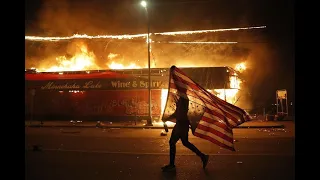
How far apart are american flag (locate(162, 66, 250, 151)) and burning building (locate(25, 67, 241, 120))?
16984mm

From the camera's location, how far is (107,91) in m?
25.4

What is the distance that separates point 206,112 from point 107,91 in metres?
18.8

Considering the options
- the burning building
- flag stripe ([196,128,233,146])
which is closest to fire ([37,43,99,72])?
the burning building

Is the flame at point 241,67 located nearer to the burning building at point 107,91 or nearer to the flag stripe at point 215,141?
the burning building at point 107,91

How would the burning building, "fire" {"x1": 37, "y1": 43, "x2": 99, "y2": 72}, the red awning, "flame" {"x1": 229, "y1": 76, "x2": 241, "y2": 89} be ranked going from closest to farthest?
the burning building → "flame" {"x1": 229, "y1": 76, "x2": 241, "y2": 89} → the red awning → "fire" {"x1": 37, "y1": 43, "x2": 99, "y2": 72}

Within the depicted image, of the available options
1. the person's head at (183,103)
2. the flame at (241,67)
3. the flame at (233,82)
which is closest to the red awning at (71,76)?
the flame at (233,82)

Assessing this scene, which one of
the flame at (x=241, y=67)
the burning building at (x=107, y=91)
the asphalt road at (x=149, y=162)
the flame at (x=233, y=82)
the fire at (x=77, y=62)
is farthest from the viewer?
the flame at (x=241, y=67)

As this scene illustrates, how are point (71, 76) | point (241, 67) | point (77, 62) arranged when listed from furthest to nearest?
1. point (241, 67)
2. point (77, 62)
3. point (71, 76)

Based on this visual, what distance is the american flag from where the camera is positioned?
7.08 m

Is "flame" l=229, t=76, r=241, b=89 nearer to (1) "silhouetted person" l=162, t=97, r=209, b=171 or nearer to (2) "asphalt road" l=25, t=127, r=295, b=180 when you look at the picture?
(2) "asphalt road" l=25, t=127, r=295, b=180

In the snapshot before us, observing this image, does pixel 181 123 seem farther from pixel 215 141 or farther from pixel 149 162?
pixel 149 162

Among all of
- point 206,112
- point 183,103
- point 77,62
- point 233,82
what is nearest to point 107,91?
point 77,62

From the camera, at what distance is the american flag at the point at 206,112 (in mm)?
7078

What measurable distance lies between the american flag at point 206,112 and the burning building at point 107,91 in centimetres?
1698
